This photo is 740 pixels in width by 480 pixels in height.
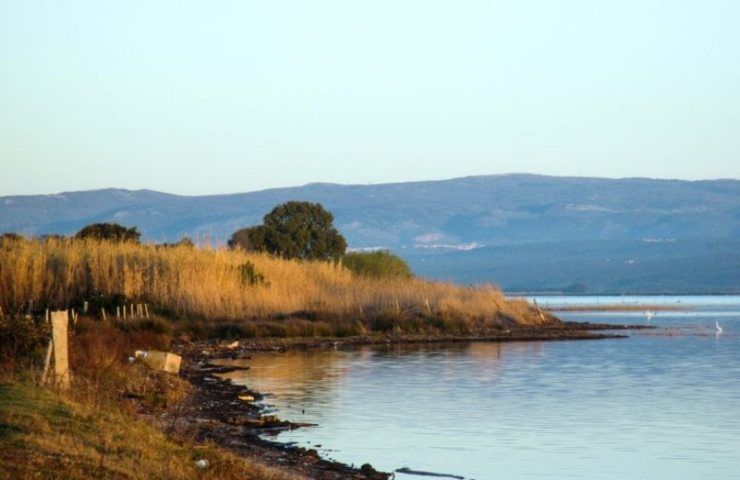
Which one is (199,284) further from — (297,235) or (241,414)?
(297,235)

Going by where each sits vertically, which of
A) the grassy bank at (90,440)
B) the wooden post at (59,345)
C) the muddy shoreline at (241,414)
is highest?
the wooden post at (59,345)

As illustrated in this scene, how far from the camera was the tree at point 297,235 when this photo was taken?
70.9 metres

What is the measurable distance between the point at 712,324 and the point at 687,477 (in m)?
47.3

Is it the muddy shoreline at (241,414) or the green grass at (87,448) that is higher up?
the green grass at (87,448)

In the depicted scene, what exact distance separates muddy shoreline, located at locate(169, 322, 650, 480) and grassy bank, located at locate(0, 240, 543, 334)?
250 centimetres

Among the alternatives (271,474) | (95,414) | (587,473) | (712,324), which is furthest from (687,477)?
(712,324)

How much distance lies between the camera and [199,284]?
47.3m

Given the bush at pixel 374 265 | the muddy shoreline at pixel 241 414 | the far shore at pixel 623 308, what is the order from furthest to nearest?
the far shore at pixel 623 308 < the bush at pixel 374 265 < the muddy shoreline at pixel 241 414

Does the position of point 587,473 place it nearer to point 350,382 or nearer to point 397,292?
point 350,382

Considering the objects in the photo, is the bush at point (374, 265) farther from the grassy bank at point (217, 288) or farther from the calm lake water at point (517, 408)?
the calm lake water at point (517, 408)

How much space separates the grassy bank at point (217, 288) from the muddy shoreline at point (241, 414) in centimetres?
250

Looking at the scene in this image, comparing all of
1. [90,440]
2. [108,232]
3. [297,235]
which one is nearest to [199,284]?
[108,232]

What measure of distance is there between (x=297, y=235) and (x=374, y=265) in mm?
5756

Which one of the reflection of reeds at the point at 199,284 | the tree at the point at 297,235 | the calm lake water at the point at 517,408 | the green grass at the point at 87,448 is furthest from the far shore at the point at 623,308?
the green grass at the point at 87,448
